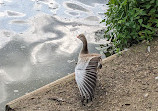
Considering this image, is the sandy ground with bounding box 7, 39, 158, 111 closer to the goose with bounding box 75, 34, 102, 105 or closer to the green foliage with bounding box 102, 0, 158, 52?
the goose with bounding box 75, 34, 102, 105

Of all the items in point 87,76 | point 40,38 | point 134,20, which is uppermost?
point 134,20

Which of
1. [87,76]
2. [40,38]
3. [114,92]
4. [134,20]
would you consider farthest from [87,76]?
[40,38]

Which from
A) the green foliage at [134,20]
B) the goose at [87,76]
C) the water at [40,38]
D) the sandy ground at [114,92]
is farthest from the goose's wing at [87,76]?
the water at [40,38]

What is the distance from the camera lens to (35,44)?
688cm

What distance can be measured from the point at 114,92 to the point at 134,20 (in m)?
1.69

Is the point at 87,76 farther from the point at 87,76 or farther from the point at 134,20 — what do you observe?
the point at 134,20

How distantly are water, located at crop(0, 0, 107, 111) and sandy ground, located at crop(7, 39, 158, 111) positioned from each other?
3.05 feet

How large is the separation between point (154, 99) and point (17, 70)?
2.91 m

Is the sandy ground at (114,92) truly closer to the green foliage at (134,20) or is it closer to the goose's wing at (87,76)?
the goose's wing at (87,76)

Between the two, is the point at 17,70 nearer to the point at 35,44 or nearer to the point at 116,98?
the point at 35,44

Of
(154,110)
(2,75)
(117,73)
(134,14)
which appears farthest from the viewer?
(2,75)

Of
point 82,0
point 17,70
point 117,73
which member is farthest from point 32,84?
point 82,0

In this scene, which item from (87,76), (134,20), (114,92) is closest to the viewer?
(87,76)

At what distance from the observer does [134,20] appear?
18.3 ft
